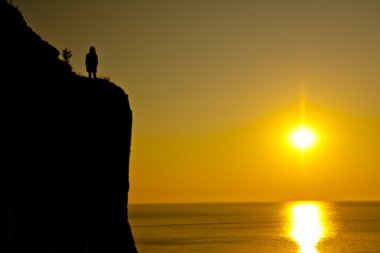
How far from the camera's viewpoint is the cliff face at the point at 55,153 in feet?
63.6

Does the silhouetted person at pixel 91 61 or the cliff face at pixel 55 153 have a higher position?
the silhouetted person at pixel 91 61

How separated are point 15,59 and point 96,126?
7.66 metres

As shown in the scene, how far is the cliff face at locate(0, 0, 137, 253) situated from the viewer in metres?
19.4

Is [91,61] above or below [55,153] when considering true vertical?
above

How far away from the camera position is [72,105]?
81.9 feet

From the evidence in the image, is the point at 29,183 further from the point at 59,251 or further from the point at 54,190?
the point at 59,251

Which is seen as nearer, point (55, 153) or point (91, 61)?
point (55, 153)

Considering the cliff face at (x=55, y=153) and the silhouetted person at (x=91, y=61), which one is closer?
the cliff face at (x=55, y=153)

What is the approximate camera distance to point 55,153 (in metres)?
22.8

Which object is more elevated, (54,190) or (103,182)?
(103,182)

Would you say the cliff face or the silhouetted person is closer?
the cliff face

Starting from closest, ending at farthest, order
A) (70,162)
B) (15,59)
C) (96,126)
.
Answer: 1. (15,59)
2. (70,162)
3. (96,126)

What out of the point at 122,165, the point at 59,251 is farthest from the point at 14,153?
the point at 122,165

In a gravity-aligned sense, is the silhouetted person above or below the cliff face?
above
